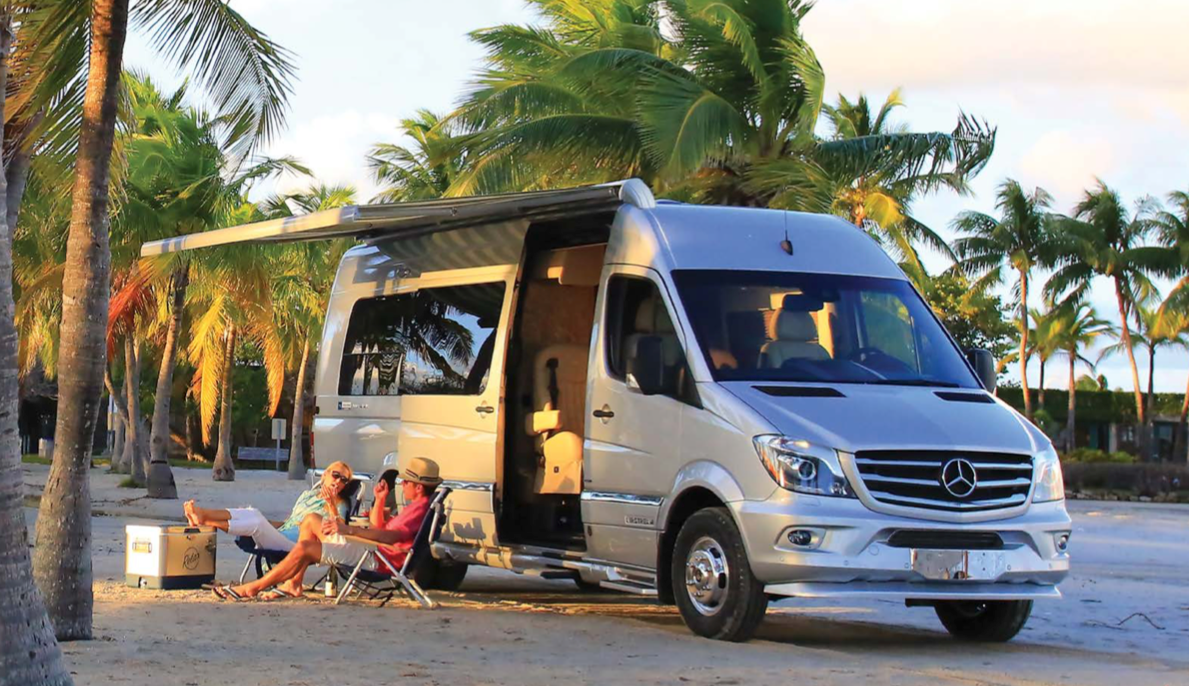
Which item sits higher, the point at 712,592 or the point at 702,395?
the point at 702,395

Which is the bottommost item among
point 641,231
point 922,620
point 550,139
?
point 922,620

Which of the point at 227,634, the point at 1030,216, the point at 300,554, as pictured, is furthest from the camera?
the point at 1030,216

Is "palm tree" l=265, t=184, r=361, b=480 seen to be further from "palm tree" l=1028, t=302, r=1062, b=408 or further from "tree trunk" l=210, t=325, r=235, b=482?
"palm tree" l=1028, t=302, r=1062, b=408

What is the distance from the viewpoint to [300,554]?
11.7 meters

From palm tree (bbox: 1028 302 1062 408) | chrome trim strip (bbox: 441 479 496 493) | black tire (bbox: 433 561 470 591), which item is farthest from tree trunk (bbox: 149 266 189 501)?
palm tree (bbox: 1028 302 1062 408)

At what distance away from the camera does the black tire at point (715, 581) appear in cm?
981

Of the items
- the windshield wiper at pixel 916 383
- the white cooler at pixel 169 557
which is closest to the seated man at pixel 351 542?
the white cooler at pixel 169 557

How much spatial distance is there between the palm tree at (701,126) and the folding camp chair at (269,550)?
9.19 metres

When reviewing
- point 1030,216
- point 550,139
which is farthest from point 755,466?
point 1030,216

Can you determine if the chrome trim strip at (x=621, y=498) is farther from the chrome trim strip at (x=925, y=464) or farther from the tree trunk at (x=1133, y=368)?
the tree trunk at (x=1133, y=368)

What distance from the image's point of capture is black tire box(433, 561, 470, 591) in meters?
13.6

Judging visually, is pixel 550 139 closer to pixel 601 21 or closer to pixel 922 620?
pixel 601 21

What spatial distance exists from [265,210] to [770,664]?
27564mm

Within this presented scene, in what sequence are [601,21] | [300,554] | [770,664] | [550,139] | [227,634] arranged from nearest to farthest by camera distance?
1. [770,664]
2. [227,634]
3. [300,554]
4. [550,139]
5. [601,21]
